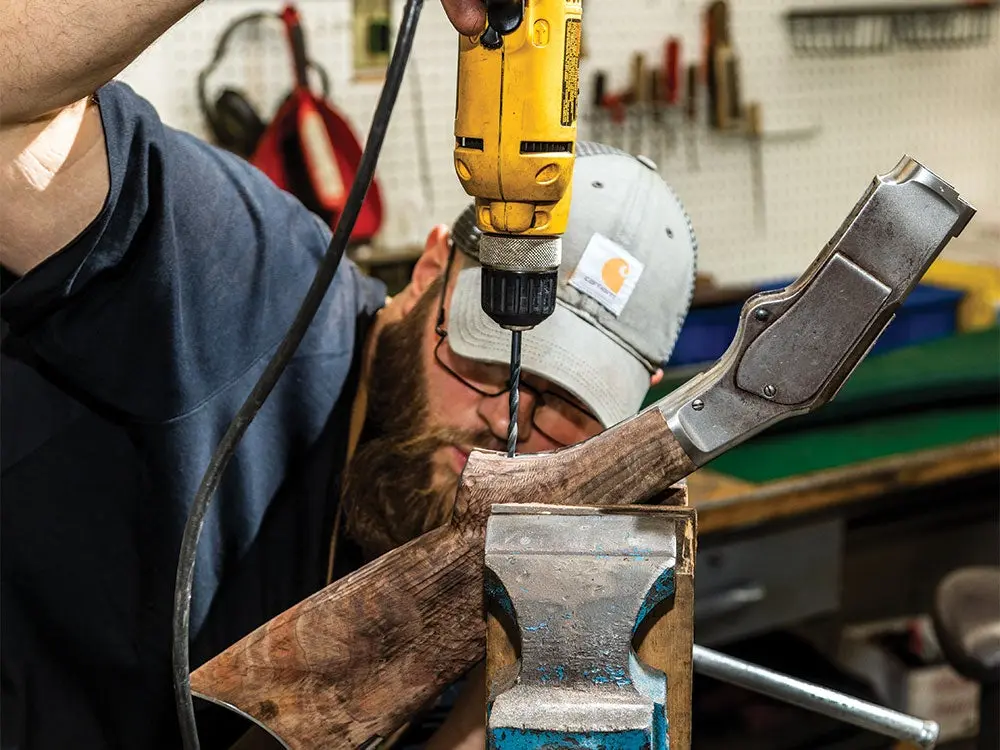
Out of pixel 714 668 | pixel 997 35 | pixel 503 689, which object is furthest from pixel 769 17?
pixel 503 689

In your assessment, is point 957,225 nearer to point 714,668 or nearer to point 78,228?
point 714,668

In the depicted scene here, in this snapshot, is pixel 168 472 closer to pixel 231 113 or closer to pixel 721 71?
pixel 231 113

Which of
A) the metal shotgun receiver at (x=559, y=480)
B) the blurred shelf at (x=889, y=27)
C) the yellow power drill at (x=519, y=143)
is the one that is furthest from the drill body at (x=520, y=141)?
the blurred shelf at (x=889, y=27)

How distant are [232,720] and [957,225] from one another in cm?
86

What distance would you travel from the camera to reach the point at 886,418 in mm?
2105

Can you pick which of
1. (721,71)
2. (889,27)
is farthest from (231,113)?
(889,27)

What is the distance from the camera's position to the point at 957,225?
583 millimetres

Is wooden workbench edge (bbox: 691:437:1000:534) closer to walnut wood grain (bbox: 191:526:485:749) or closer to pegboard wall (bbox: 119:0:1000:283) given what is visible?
pegboard wall (bbox: 119:0:1000:283)

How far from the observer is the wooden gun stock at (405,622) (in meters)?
0.64

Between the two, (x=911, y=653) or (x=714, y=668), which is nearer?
(x=714, y=668)

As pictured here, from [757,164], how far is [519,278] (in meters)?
2.21

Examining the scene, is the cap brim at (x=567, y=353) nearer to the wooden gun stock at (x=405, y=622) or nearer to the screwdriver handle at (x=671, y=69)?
the wooden gun stock at (x=405, y=622)

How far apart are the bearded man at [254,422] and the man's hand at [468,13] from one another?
1.02 feet

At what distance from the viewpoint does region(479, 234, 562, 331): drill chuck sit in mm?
730
